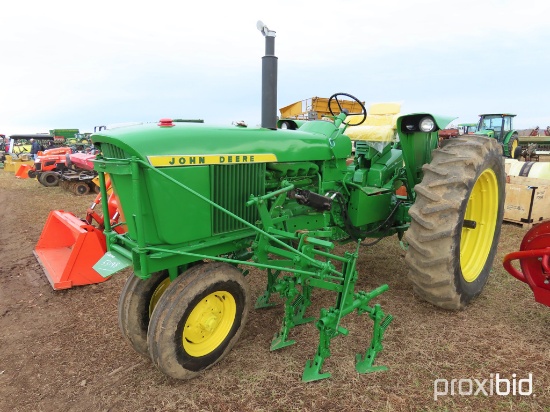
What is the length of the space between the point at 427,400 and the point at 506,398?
1.64 feet

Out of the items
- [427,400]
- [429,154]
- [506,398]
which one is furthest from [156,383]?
[429,154]

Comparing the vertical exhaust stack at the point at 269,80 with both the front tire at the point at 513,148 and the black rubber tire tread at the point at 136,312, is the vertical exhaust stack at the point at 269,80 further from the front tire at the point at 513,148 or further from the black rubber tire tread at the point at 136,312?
the front tire at the point at 513,148

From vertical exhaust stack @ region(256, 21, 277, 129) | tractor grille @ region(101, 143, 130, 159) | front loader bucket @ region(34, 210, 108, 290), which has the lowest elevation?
front loader bucket @ region(34, 210, 108, 290)

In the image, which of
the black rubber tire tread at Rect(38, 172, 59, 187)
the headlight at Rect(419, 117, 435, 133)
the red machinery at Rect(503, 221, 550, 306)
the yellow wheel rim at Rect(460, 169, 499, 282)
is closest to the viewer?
the red machinery at Rect(503, 221, 550, 306)

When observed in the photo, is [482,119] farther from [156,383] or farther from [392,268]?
[156,383]

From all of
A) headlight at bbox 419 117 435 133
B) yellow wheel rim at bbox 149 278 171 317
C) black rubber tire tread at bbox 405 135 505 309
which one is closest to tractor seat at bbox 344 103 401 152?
headlight at bbox 419 117 435 133

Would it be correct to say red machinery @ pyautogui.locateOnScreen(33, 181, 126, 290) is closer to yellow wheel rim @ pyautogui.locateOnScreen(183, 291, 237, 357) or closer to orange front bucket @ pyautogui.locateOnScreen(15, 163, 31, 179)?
Result: yellow wheel rim @ pyautogui.locateOnScreen(183, 291, 237, 357)

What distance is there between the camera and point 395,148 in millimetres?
4891

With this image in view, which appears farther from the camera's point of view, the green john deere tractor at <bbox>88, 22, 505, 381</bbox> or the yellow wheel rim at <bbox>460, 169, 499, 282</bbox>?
the yellow wheel rim at <bbox>460, 169, 499, 282</bbox>

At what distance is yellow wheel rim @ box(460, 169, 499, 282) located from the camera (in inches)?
151

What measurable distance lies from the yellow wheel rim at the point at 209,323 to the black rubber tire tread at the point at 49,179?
39.6ft

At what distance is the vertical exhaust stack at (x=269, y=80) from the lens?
3059 millimetres

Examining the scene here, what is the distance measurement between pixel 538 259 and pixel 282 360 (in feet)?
7.18

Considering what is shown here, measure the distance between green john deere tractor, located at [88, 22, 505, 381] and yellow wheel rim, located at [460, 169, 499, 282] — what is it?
0.60ft
